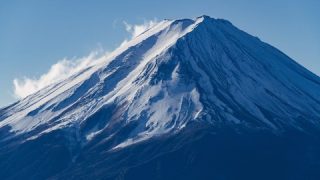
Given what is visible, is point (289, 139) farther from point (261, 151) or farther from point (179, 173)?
point (179, 173)

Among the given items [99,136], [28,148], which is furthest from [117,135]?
[28,148]

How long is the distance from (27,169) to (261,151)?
5401cm

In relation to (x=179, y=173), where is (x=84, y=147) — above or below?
above

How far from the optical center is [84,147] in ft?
635

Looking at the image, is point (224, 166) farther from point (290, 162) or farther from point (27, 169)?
point (27, 169)

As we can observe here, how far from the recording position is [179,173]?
17375cm

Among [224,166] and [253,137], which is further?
[253,137]

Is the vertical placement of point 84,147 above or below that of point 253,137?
above

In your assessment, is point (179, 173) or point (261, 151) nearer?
point (179, 173)

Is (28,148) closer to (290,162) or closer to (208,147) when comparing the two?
(208,147)

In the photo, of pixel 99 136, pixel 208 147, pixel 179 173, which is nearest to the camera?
pixel 179 173

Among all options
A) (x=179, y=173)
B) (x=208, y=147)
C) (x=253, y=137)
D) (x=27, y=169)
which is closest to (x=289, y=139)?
(x=253, y=137)

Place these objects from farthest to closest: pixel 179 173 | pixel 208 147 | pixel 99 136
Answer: pixel 99 136 < pixel 208 147 < pixel 179 173

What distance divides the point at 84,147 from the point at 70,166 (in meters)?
9.06
